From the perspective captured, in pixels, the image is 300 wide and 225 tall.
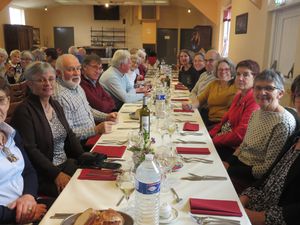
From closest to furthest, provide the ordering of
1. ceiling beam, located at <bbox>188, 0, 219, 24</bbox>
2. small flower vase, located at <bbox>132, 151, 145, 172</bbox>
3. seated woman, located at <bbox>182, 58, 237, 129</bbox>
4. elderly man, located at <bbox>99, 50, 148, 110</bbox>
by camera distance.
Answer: small flower vase, located at <bbox>132, 151, 145, 172</bbox>
seated woman, located at <bbox>182, 58, 237, 129</bbox>
elderly man, located at <bbox>99, 50, 148, 110</bbox>
ceiling beam, located at <bbox>188, 0, 219, 24</bbox>

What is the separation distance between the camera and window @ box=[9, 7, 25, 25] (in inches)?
448

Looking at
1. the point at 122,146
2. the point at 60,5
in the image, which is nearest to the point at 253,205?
the point at 122,146

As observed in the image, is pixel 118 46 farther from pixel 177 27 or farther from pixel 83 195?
A: pixel 83 195

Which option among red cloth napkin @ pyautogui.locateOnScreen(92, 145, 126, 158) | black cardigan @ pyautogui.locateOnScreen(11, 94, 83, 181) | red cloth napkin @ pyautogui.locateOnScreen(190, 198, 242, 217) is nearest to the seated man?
black cardigan @ pyautogui.locateOnScreen(11, 94, 83, 181)

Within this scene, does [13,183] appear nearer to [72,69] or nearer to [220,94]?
[72,69]

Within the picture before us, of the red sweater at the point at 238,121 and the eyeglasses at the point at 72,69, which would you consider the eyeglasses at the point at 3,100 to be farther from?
the red sweater at the point at 238,121

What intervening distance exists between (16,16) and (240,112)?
11.5 metres

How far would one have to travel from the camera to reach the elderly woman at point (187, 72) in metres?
5.67

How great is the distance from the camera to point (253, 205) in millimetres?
1796

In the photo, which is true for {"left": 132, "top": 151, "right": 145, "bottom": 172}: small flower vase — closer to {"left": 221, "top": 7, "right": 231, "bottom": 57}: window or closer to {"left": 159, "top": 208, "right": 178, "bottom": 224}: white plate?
{"left": 159, "top": 208, "right": 178, "bottom": 224}: white plate

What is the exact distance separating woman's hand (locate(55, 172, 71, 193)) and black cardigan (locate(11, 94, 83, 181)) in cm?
3

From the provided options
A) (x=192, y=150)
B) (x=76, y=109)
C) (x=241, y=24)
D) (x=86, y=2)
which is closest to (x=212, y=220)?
(x=192, y=150)

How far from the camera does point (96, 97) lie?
11.4 ft

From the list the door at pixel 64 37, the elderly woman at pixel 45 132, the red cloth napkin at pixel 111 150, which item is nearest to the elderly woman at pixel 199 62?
the elderly woman at pixel 45 132
